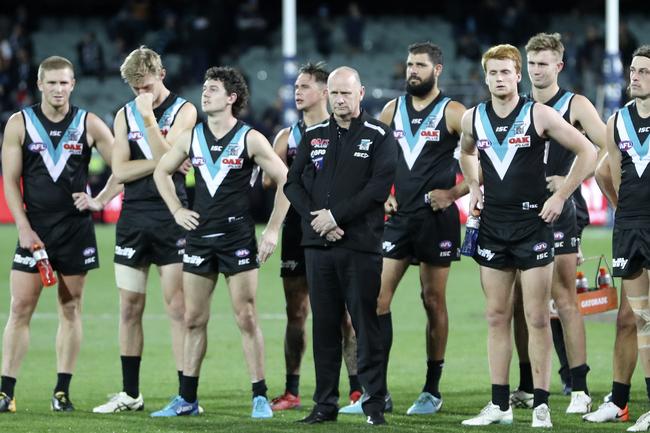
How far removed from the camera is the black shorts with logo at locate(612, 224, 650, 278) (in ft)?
27.7

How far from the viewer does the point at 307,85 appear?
9938 mm

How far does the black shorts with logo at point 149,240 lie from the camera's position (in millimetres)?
9789

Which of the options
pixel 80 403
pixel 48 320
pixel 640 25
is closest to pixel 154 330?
pixel 48 320

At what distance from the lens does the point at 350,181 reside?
8711 mm

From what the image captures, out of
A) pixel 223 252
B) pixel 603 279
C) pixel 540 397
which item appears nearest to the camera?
pixel 540 397

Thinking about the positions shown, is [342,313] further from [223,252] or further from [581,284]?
[581,284]

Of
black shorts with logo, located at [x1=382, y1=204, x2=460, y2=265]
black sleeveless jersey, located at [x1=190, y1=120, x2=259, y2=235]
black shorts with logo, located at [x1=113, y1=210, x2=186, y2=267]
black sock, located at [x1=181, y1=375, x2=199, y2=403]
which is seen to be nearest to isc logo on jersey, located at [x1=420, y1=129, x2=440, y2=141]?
black shorts with logo, located at [x1=382, y1=204, x2=460, y2=265]

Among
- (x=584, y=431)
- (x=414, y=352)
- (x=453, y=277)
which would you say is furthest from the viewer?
(x=453, y=277)

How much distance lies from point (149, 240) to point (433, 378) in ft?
7.54

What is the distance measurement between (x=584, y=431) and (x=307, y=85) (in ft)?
10.7

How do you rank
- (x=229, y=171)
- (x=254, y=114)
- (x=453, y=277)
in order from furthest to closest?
(x=254, y=114), (x=453, y=277), (x=229, y=171)

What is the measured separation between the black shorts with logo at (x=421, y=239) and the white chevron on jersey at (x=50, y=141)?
7.85 ft

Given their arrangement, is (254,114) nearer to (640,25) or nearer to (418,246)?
(640,25)

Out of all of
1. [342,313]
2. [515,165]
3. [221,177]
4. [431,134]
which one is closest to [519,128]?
[515,165]
